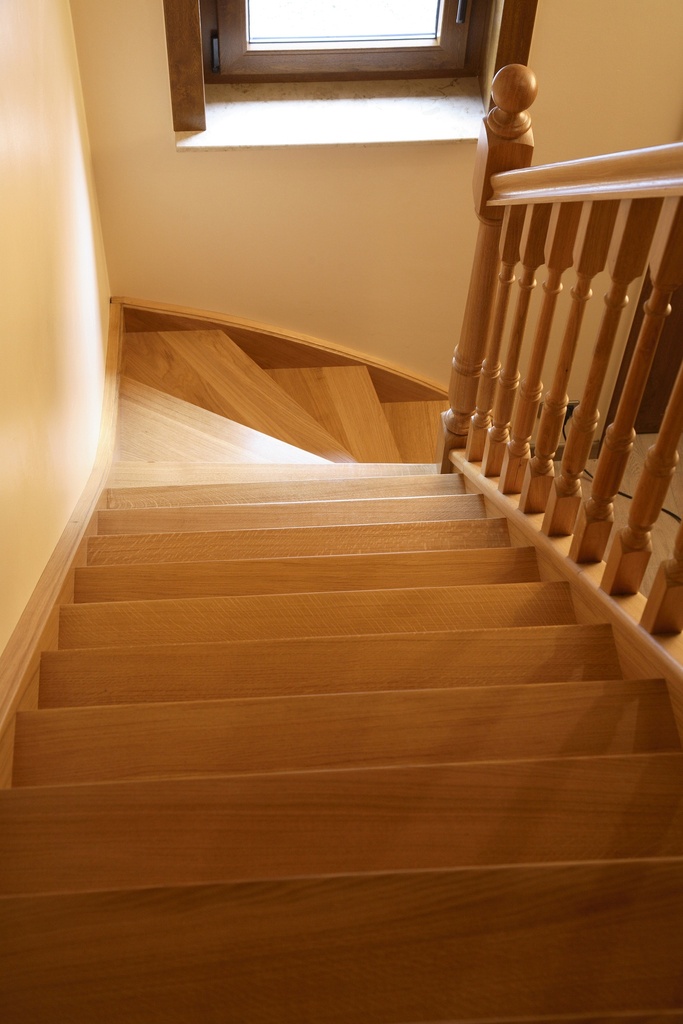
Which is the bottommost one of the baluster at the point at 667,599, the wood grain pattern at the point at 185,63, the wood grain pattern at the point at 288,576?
the wood grain pattern at the point at 288,576

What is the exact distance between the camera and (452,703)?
1.16 m

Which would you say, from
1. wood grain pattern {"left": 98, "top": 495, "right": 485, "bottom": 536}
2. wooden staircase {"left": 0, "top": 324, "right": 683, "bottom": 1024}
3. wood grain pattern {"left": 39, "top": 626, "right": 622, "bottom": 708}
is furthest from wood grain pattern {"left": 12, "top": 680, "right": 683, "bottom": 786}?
wood grain pattern {"left": 98, "top": 495, "right": 485, "bottom": 536}

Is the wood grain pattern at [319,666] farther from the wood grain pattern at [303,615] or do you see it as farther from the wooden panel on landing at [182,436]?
the wooden panel on landing at [182,436]

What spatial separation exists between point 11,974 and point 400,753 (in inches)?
20.8

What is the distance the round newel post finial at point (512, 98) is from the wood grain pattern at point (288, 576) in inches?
38.5

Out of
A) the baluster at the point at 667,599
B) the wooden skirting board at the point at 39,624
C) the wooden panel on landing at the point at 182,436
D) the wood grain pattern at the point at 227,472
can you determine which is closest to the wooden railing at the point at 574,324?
the baluster at the point at 667,599

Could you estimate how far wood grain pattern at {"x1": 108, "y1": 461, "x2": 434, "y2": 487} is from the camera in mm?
2453

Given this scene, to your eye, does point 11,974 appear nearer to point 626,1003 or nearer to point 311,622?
point 626,1003

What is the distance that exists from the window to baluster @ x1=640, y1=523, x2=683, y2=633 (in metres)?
2.53

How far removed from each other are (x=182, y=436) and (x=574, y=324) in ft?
5.22

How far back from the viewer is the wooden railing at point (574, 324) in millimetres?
1206

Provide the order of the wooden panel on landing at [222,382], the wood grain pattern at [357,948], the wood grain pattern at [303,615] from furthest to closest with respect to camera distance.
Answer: the wooden panel on landing at [222,382]
the wood grain pattern at [303,615]
the wood grain pattern at [357,948]

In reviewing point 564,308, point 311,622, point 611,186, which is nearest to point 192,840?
point 311,622

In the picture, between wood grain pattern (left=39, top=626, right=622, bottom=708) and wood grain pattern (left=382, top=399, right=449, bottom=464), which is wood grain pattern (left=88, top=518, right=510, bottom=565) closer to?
wood grain pattern (left=39, top=626, right=622, bottom=708)
